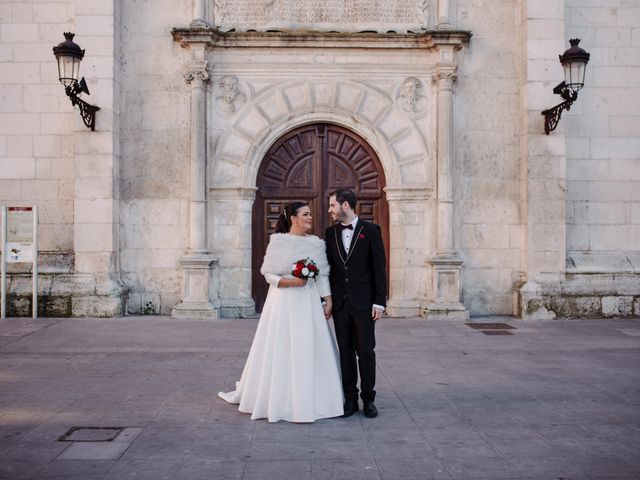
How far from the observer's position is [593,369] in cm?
734

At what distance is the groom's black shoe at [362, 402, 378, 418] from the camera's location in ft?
17.9

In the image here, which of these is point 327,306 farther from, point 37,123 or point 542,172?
point 37,123

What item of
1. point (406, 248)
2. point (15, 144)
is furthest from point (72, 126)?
point (406, 248)

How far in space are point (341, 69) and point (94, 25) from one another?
428 centimetres

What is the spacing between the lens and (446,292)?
11.2 m

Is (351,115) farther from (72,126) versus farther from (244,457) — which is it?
(244,457)

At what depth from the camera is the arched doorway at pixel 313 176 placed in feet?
38.1

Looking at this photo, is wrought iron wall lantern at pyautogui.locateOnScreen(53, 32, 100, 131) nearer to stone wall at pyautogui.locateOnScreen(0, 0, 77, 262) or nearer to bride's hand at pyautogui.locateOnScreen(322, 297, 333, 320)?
stone wall at pyautogui.locateOnScreen(0, 0, 77, 262)

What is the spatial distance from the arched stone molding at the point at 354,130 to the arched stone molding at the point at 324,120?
0.7 inches

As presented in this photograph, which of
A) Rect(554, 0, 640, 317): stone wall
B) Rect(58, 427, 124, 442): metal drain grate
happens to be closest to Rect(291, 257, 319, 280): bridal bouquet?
Rect(58, 427, 124, 442): metal drain grate

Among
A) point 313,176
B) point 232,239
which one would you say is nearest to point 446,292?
point 313,176

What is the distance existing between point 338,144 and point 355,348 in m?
6.48

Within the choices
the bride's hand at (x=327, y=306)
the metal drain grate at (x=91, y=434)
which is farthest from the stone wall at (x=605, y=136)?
the metal drain grate at (x=91, y=434)

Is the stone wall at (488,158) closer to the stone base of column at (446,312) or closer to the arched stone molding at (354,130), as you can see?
the stone base of column at (446,312)
